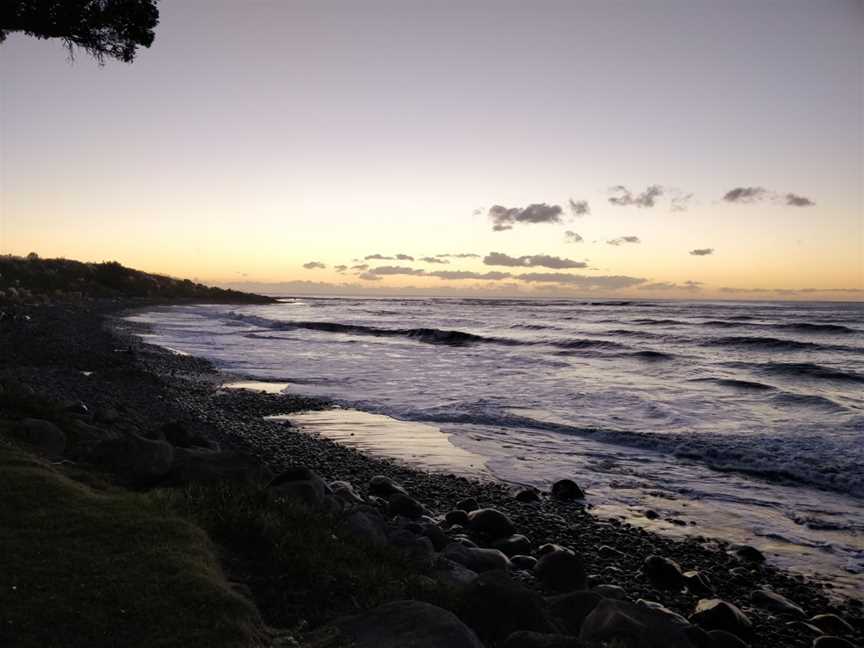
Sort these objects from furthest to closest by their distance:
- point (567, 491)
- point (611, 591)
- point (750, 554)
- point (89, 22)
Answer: point (89, 22) → point (567, 491) → point (750, 554) → point (611, 591)

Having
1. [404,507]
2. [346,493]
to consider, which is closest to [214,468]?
[346,493]

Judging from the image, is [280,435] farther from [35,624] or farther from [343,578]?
[35,624]

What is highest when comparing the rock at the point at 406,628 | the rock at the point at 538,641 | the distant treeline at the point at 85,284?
the distant treeline at the point at 85,284

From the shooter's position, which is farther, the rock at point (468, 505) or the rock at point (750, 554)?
the rock at point (468, 505)

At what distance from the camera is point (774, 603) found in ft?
23.7

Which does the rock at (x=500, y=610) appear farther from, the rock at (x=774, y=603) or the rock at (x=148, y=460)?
the rock at (x=148, y=460)

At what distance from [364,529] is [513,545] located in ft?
8.68

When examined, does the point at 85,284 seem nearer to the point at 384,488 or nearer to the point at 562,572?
the point at 384,488

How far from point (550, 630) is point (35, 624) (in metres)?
3.91

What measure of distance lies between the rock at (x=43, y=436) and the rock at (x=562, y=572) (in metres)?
6.35

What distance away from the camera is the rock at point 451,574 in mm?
6061

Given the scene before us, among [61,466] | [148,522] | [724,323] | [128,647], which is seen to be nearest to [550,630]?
[128,647]

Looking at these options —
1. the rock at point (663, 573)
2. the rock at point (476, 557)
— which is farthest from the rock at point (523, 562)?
the rock at point (663, 573)

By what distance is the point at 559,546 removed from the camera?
8625mm
